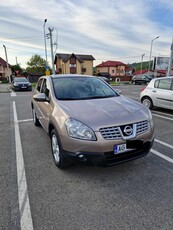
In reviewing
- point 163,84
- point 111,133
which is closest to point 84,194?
point 111,133

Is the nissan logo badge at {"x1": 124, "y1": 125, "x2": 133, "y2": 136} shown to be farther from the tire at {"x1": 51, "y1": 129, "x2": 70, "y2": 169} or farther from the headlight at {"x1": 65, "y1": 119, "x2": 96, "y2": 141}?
the tire at {"x1": 51, "y1": 129, "x2": 70, "y2": 169}

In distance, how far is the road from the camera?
6.57ft

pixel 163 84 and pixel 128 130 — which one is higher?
pixel 163 84

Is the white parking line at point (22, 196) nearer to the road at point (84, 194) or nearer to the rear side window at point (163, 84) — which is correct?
the road at point (84, 194)

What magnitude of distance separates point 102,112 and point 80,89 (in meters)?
1.18

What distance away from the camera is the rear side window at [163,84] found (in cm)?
697

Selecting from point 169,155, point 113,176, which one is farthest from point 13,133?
point 169,155

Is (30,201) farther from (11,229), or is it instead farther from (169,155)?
(169,155)

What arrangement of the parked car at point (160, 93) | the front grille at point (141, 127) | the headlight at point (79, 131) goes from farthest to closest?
the parked car at point (160, 93) < the front grille at point (141, 127) < the headlight at point (79, 131)

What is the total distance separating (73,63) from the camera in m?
46.0

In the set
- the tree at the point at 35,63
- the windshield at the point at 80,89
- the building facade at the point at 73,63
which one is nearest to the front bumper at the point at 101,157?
the windshield at the point at 80,89

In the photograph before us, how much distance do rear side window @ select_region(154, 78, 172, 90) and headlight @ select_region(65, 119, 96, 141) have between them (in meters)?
5.65

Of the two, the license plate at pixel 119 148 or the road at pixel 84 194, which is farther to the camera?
the license plate at pixel 119 148

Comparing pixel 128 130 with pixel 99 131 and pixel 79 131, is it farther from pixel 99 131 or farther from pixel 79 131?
pixel 79 131
